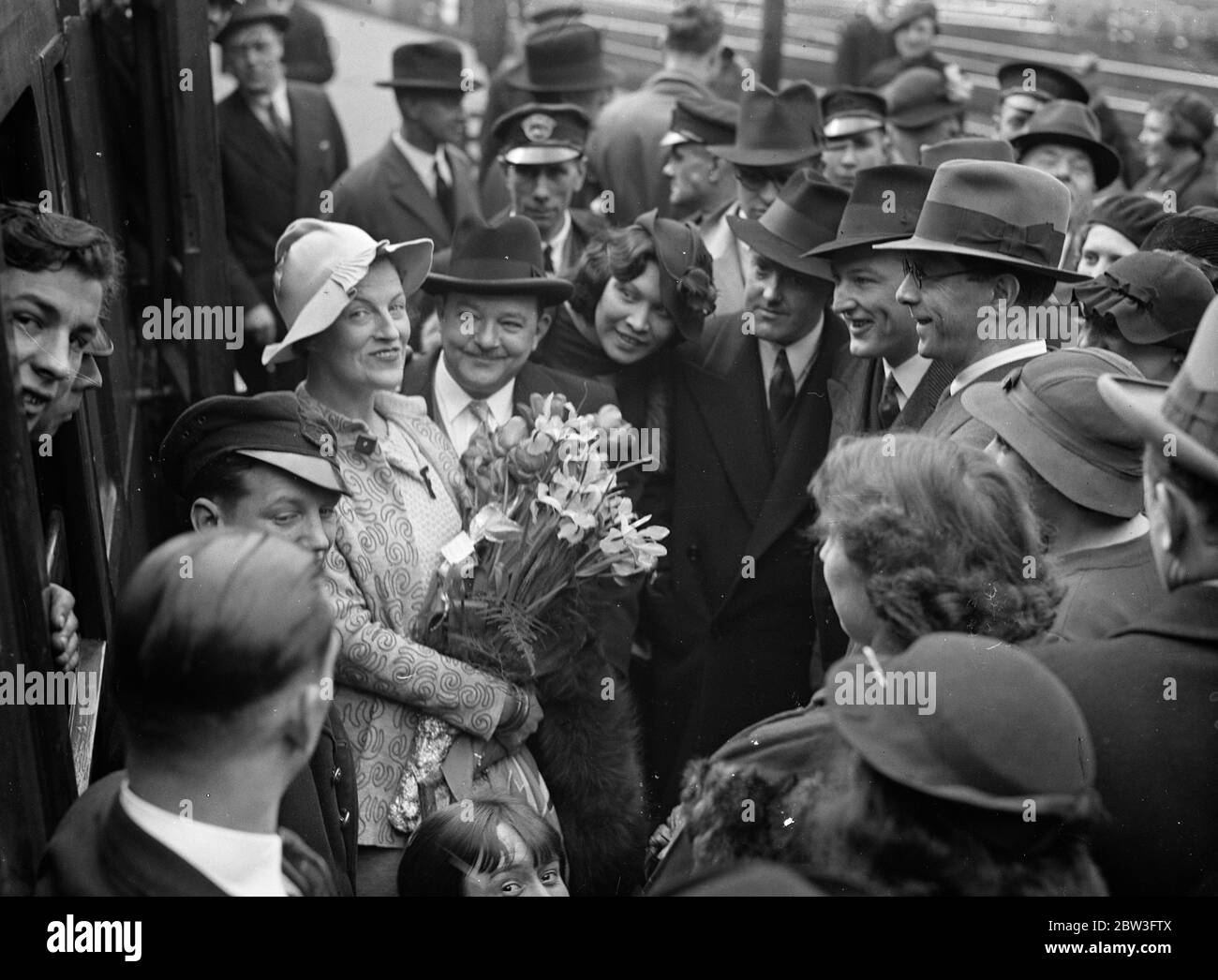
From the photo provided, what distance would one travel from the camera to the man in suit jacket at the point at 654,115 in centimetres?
555

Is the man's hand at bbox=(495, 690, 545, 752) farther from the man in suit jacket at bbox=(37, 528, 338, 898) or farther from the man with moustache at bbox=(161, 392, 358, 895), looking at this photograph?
the man in suit jacket at bbox=(37, 528, 338, 898)

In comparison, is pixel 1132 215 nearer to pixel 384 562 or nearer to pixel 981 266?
pixel 981 266

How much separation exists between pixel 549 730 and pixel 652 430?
872 mm

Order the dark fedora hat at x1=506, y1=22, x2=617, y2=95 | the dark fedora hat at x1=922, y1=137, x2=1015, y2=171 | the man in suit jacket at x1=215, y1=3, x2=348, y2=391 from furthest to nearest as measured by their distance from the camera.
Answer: the dark fedora hat at x1=506, y1=22, x2=617, y2=95, the man in suit jacket at x1=215, y1=3, x2=348, y2=391, the dark fedora hat at x1=922, y1=137, x2=1015, y2=171

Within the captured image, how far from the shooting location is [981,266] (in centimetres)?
355

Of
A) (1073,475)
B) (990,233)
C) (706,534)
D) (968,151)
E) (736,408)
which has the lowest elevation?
(706,534)

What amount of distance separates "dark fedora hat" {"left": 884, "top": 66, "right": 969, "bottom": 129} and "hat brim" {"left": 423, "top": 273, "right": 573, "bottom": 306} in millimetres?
2767

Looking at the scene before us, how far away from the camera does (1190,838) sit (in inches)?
104

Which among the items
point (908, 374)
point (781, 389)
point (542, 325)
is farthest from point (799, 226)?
point (542, 325)

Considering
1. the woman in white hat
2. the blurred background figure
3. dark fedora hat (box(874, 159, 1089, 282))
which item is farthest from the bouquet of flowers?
the blurred background figure

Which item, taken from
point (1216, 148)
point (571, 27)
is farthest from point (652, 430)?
point (1216, 148)

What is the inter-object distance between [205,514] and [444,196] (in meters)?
2.87

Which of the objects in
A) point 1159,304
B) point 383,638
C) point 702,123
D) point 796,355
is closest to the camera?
point 383,638

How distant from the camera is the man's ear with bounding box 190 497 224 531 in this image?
286 cm
